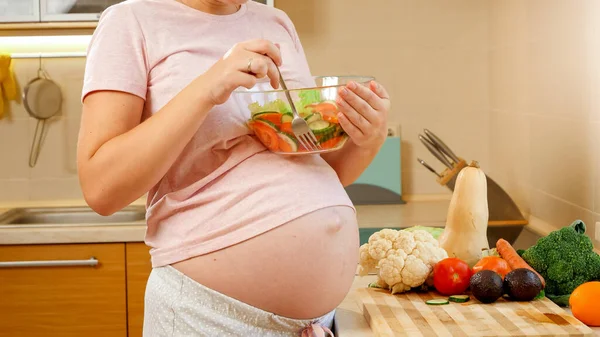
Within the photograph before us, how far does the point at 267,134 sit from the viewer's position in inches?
43.8

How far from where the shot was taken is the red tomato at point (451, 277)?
143 cm

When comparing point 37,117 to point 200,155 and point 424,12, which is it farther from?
point 200,155

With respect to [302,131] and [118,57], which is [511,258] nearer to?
[302,131]

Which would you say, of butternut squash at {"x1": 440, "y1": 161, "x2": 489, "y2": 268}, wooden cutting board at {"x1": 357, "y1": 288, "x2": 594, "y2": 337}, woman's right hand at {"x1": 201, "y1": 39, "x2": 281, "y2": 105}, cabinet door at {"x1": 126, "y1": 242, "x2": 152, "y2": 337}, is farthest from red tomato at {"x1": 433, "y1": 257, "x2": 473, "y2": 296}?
cabinet door at {"x1": 126, "y1": 242, "x2": 152, "y2": 337}

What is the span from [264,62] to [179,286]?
34cm

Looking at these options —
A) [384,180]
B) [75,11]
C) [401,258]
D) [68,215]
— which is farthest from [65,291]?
[401,258]

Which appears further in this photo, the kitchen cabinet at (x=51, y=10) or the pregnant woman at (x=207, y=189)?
the kitchen cabinet at (x=51, y=10)

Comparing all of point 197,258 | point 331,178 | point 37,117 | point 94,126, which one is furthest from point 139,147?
point 37,117

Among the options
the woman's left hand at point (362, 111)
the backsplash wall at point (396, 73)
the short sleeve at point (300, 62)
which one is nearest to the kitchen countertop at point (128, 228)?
the backsplash wall at point (396, 73)

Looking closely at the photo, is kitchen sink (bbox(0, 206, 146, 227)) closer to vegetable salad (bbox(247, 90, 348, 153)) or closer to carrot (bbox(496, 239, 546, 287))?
carrot (bbox(496, 239, 546, 287))

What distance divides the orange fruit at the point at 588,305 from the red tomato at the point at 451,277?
200mm

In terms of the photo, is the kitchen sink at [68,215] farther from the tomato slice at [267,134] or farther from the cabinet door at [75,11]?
the tomato slice at [267,134]

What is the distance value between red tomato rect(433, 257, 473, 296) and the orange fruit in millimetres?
200

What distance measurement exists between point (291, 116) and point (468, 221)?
2.16ft
